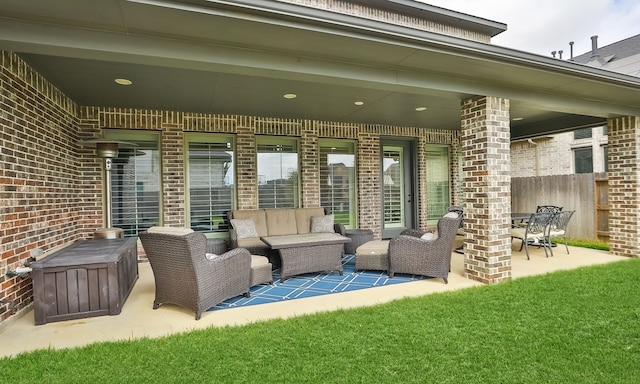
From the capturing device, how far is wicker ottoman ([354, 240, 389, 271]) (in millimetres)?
4812

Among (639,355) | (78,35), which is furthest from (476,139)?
(78,35)

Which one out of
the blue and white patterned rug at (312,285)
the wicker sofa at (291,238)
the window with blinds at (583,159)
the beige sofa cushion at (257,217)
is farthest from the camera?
the window with blinds at (583,159)

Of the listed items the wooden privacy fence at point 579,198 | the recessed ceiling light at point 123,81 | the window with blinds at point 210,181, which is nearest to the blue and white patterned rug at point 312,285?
the window with blinds at point 210,181

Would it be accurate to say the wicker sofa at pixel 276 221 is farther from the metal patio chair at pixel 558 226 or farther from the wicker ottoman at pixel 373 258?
the metal patio chair at pixel 558 226

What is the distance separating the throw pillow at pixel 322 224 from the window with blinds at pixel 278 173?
0.93 meters

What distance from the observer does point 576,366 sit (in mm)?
2246

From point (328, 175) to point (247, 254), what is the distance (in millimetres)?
3876

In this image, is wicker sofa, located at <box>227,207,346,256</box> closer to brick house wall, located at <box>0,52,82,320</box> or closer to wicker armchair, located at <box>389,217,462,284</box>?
wicker armchair, located at <box>389,217,462,284</box>

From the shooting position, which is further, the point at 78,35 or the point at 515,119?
the point at 515,119

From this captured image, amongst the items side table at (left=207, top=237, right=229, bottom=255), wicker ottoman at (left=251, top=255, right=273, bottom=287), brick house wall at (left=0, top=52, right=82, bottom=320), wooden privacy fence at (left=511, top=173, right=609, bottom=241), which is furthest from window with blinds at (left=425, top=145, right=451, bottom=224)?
brick house wall at (left=0, top=52, right=82, bottom=320)

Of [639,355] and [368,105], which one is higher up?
[368,105]

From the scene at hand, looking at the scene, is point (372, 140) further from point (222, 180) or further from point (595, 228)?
point (595, 228)

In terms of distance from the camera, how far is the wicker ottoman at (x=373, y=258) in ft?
15.8

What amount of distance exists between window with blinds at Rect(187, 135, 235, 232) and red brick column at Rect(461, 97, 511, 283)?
4.38 meters
